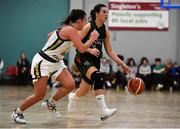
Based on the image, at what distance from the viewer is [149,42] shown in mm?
16891

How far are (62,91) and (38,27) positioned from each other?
1056 cm

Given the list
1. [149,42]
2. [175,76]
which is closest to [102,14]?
[175,76]

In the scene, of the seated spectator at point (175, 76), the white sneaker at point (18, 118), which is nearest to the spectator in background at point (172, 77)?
the seated spectator at point (175, 76)

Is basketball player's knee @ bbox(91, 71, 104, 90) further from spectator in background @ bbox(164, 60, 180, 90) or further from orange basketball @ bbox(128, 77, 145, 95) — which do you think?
spectator in background @ bbox(164, 60, 180, 90)

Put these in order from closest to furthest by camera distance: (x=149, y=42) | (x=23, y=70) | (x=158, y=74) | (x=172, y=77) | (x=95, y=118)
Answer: (x=95, y=118) < (x=172, y=77) < (x=158, y=74) < (x=23, y=70) < (x=149, y=42)

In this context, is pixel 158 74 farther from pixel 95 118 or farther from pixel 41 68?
pixel 41 68

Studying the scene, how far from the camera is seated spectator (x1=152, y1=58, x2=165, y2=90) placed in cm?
1560

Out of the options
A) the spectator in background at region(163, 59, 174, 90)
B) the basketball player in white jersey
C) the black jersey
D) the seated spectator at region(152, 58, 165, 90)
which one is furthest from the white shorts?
the spectator in background at region(163, 59, 174, 90)

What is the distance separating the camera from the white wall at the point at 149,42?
1680cm

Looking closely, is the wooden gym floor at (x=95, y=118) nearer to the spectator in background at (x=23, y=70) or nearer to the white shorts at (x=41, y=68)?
the white shorts at (x=41, y=68)

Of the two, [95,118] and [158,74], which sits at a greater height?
[95,118]

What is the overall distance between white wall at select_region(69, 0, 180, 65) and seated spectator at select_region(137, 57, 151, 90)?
912 mm

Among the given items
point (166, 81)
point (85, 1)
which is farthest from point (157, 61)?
point (85, 1)

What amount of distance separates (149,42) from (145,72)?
1544mm
